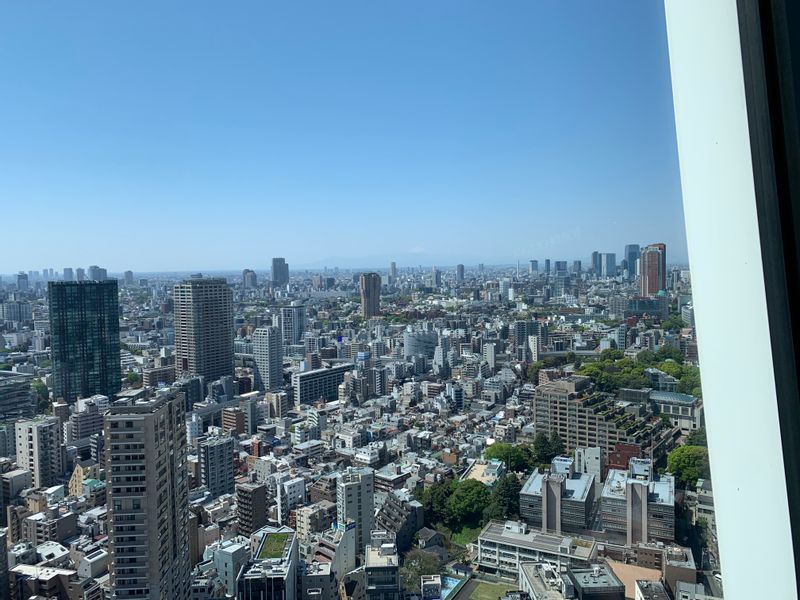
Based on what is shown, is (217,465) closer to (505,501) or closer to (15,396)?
(15,396)

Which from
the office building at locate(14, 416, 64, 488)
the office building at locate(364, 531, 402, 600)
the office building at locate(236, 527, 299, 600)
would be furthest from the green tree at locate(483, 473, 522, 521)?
the office building at locate(14, 416, 64, 488)

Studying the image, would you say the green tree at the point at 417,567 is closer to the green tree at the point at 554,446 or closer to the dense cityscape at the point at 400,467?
the dense cityscape at the point at 400,467

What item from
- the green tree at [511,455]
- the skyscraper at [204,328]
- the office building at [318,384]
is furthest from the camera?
the office building at [318,384]

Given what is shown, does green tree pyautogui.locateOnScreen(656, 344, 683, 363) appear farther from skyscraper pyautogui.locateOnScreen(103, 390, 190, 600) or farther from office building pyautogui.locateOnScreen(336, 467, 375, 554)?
office building pyautogui.locateOnScreen(336, 467, 375, 554)

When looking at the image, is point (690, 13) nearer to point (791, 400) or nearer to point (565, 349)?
point (791, 400)

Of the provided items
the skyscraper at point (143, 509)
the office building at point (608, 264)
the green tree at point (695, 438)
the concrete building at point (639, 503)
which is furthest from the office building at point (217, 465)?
the green tree at point (695, 438)

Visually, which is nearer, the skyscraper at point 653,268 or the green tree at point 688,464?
the green tree at point 688,464

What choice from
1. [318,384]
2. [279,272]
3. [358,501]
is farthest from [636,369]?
[318,384]
